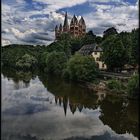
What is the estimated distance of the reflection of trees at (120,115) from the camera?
947 inches

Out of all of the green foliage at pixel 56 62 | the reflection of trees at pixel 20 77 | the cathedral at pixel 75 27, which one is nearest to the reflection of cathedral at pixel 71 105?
the reflection of trees at pixel 20 77

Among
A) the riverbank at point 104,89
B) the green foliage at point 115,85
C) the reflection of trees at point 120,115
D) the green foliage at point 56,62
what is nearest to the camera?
the reflection of trees at point 120,115

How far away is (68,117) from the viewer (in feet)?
87.8

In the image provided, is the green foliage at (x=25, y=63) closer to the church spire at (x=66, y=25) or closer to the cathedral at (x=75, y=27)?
the cathedral at (x=75, y=27)

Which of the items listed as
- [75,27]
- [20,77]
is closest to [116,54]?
[20,77]

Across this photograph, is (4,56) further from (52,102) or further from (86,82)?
(52,102)

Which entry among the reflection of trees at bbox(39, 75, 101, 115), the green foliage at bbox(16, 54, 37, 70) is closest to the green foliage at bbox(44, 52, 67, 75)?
the reflection of trees at bbox(39, 75, 101, 115)

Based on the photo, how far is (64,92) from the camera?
135 ft

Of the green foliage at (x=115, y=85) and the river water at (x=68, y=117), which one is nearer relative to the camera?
the river water at (x=68, y=117)

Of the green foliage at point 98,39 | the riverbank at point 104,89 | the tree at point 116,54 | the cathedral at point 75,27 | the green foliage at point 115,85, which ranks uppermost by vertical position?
the cathedral at point 75,27

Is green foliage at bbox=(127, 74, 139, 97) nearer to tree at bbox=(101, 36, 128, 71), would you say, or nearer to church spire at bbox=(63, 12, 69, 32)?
tree at bbox=(101, 36, 128, 71)

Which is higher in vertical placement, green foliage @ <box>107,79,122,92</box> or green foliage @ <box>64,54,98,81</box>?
green foliage @ <box>64,54,98,81</box>

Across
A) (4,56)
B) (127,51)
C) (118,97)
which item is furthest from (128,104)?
(4,56)

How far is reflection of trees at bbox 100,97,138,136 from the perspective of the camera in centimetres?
2406
